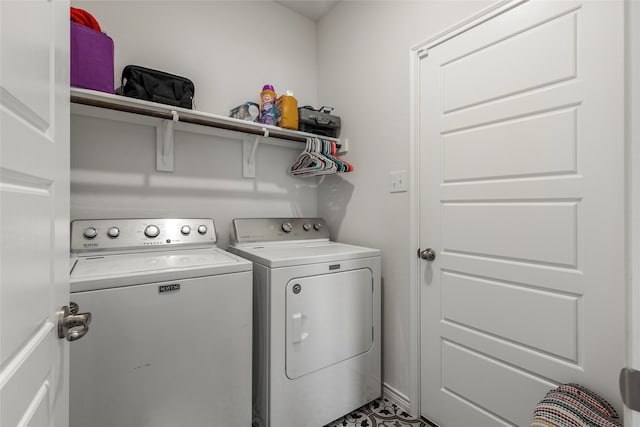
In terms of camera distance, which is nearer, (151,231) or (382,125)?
(151,231)

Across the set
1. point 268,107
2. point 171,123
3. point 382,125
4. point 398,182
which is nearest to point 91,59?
point 171,123

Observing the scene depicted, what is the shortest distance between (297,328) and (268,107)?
57.1 inches

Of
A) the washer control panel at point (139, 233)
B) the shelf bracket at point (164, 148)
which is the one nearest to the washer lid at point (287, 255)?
the washer control panel at point (139, 233)

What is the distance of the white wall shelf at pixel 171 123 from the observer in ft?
4.74

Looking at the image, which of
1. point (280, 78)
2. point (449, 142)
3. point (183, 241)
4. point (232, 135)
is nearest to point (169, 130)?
point (232, 135)

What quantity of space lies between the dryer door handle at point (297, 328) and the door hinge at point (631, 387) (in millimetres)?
1204

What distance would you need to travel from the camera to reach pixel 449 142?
5.05 feet

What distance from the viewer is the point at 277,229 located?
208 centimetres

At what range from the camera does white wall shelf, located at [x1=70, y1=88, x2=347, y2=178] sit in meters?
1.44

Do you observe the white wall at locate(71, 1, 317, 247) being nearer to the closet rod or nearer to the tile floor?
the closet rod

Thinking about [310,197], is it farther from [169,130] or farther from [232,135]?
[169,130]

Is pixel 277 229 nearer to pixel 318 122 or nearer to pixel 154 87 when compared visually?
pixel 318 122

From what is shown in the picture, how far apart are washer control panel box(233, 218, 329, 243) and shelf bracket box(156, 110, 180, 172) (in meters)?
0.56

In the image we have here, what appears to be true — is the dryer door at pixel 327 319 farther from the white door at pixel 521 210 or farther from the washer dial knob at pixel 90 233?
the washer dial knob at pixel 90 233
